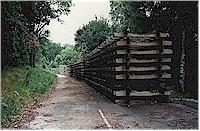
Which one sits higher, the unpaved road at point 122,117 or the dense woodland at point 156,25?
the dense woodland at point 156,25

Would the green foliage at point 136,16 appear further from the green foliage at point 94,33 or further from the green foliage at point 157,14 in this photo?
the green foliage at point 94,33

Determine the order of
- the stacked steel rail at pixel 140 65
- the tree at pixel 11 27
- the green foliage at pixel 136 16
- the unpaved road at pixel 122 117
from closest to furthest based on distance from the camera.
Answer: the unpaved road at pixel 122 117
the stacked steel rail at pixel 140 65
the tree at pixel 11 27
the green foliage at pixel 136 16

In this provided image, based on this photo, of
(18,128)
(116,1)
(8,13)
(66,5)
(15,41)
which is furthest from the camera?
(66,5)

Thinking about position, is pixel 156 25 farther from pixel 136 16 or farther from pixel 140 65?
pixel 140 65

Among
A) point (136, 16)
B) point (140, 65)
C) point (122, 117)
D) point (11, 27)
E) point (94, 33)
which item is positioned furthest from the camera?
point (94, 33)

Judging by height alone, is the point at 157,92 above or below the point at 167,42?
below

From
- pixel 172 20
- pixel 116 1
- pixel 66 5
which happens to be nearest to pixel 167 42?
pixel 172 20

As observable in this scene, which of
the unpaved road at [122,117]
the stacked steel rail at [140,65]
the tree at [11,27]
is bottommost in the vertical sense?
the unpaved road at [122,117]

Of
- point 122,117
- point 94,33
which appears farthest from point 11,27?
point 94,33

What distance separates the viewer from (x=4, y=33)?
17.9 m

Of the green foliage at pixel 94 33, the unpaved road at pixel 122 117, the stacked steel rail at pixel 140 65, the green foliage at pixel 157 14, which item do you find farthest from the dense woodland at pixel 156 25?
the green foliage at pixel 94 33

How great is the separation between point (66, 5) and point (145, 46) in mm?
32233

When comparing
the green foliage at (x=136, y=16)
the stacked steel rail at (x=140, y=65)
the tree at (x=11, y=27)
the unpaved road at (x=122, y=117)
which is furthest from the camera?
the green foliage at (x=136, y=16)

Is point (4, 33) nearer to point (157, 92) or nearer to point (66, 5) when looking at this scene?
point (157, 92)
